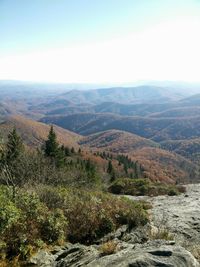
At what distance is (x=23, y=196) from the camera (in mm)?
13617

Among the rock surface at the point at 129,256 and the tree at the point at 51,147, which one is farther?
the tree at the point at 51,147

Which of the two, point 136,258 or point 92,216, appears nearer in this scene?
point 136,258

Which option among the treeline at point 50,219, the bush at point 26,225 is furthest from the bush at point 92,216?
the bush at point 26,225

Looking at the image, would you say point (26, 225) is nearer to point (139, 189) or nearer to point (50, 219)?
point (50, 219)

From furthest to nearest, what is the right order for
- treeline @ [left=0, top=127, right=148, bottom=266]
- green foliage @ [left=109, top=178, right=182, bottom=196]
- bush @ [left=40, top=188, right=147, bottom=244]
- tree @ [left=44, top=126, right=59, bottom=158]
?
1. tree @ [left=44, top=126, right=59, bottom=158]
2. green foliage @ [left=109, top=178, right=182, bottom=196]
3. bush @ [left=40, top=188, right=147, bottom=244]
4. treeline @ [left=0, top=127, right=148, bottom=266]

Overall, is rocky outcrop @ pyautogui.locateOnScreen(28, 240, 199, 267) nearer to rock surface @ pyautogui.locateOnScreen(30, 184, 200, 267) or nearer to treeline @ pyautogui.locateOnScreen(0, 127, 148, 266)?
rock surface @ pyautogui.locateOnScreen(30, 184, 200, 267)

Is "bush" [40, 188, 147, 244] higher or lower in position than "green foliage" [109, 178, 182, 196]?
higher

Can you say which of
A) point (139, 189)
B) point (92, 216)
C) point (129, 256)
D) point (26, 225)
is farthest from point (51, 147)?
point (129, 256)

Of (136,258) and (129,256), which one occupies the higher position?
(136,258)

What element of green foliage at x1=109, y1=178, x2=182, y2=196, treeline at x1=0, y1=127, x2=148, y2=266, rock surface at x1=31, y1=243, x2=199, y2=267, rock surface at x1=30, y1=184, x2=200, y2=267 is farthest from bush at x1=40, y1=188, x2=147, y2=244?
green foliage at x1=109, y1=178, x2=182, y2=196

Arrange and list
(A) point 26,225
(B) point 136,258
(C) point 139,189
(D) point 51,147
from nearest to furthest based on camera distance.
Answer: (B) point 136,258
(A) point 26,225
(C) point 139,189
(D) point 51,147

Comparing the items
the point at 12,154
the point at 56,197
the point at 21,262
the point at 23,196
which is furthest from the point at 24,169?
the point at 21,262

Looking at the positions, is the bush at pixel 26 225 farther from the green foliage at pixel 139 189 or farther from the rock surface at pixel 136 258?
the green foliage at pixel 139 189

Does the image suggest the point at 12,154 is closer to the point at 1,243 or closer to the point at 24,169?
the point at 24,169
